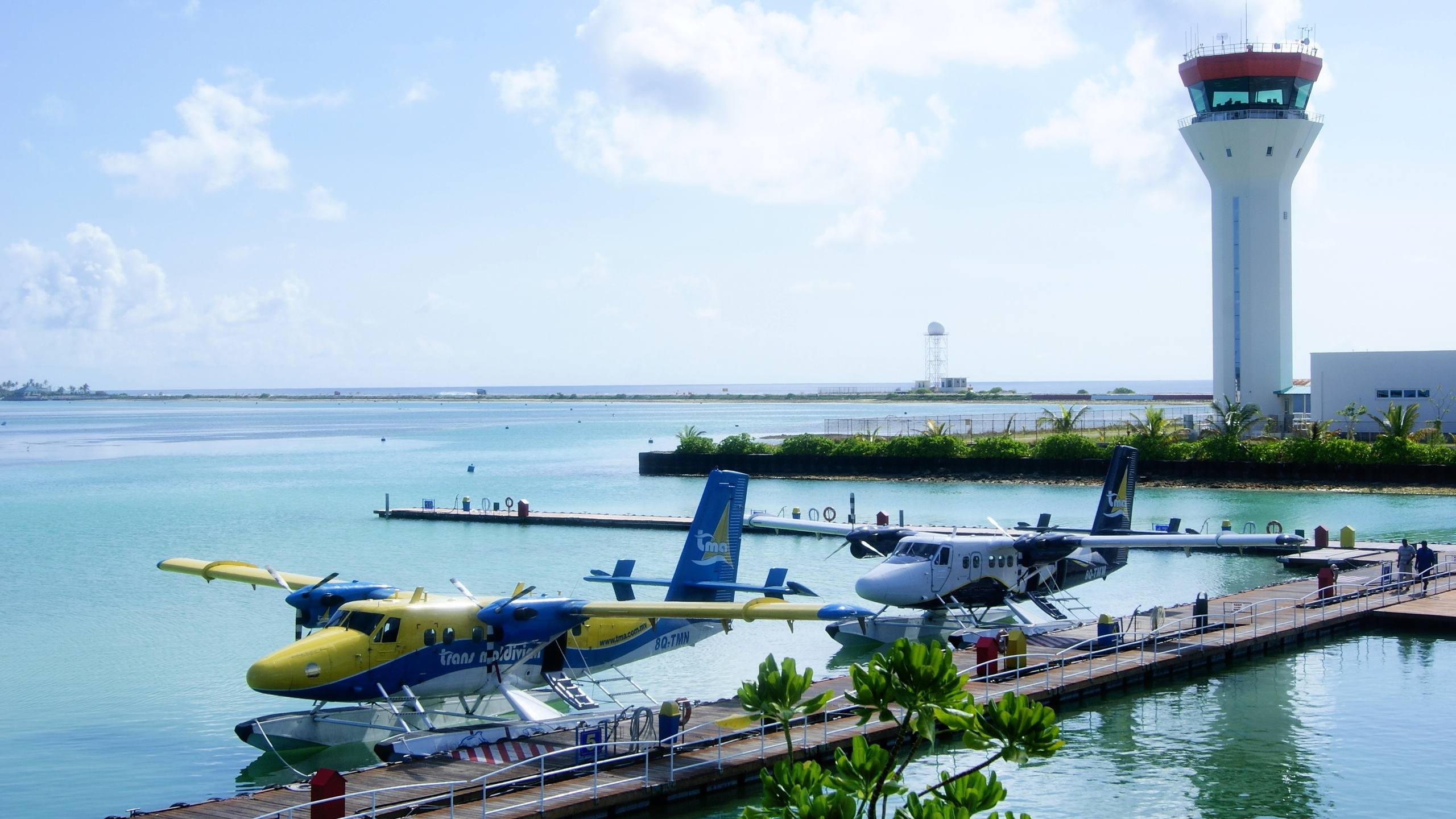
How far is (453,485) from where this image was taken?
82125 mm

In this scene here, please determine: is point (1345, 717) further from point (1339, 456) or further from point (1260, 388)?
point (1260, 388)

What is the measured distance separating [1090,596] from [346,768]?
22451 millimetres

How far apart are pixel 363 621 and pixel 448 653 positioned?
1399 mm

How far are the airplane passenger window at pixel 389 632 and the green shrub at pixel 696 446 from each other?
197 feet

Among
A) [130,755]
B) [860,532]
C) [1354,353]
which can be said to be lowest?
[130,755]

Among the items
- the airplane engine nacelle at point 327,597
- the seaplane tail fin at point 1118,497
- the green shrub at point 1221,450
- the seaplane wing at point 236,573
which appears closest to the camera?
the airplane engine nacelle at point 327,597

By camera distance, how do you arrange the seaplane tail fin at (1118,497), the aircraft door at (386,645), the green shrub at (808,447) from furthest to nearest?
the green shrub at (808,447), the seaplane tail fin at (1118,497), the aircraft door at (386,645)

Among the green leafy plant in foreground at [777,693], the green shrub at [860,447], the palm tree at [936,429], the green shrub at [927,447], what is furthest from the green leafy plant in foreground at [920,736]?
the palm tree at [936,429]

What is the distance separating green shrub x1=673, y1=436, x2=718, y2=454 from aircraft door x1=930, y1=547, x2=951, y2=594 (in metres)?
52.2

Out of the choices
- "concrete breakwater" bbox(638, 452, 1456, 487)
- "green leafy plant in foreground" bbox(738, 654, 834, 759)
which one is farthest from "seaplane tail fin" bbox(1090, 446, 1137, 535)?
"concrete breakwater" bbox(638, 452, 1456, 487)

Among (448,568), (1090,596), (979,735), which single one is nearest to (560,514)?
(448,568)

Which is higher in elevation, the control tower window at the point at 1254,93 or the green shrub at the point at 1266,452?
the control tower window at the point at 1254,93

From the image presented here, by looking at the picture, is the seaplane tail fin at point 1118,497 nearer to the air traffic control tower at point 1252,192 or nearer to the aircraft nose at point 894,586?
the aircraft nose at point 894,586

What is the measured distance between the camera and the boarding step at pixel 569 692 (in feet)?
68.5
